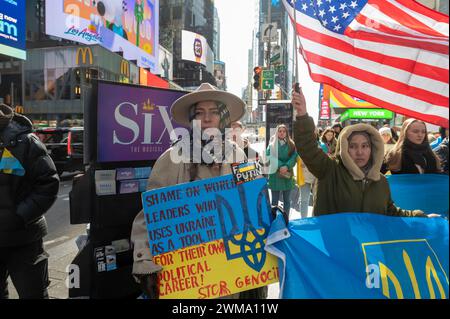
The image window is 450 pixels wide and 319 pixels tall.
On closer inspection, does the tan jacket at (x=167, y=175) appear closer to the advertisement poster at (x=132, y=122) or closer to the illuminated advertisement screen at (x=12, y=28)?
the advertisement poster at (x=132, y=122)

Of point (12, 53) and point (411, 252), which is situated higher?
point (12, 53)

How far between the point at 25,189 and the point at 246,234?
1776mm

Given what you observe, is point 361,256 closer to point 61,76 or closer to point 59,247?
point 59,247

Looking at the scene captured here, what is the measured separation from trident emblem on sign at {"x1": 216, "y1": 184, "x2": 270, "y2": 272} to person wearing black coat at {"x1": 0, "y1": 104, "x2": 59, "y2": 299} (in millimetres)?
1431

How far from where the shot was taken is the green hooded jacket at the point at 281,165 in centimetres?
657

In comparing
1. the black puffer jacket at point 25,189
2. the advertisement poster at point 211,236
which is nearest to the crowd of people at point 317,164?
the advertisement poster at point 211,236

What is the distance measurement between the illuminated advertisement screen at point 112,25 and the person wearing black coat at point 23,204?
27.8 m

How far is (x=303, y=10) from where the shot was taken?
10.2ft

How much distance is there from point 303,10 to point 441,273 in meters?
2.43

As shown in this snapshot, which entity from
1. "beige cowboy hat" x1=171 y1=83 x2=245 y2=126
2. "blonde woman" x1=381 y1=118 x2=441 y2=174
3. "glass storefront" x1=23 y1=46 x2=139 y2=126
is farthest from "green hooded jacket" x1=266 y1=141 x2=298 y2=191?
"glass storefront" x1=23 y1=46 x2=139 y2=126
